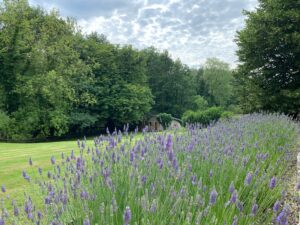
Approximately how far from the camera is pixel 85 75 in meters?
33.2

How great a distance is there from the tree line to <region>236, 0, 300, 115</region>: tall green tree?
0.19 ft

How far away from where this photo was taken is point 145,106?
4012 centimetres

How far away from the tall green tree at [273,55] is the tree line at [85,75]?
2.2 inches

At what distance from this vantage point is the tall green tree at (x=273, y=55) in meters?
16.6

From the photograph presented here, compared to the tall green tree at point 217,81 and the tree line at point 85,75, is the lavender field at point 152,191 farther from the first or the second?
the tall green tree at point 217,81

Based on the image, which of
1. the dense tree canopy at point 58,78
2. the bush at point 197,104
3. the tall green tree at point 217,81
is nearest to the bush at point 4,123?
the dense tree canopy at point 58,78

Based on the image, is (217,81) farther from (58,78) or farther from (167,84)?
(58,78)

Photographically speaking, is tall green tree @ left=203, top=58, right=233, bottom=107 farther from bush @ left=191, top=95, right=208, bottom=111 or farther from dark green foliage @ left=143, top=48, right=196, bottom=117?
dark green foliage @ left=143, top=48, right=196, bottom=117

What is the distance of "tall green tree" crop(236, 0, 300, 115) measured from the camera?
54.6ft

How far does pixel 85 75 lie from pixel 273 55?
21301 millimetres

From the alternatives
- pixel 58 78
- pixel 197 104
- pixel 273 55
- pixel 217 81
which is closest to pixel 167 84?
pixel 197 104

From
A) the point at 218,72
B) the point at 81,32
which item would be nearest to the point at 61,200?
the point at 81,32

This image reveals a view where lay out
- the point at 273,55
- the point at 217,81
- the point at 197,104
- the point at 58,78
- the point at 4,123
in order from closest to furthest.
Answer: the point at 273,55
the point at 4,123
the point at 58,78
the point at 197,104
the point at 217,81

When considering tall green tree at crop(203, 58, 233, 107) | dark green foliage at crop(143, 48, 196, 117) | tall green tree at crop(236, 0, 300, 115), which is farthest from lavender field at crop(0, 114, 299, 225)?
tall green tree at crop(203, 58, 233, 107)
